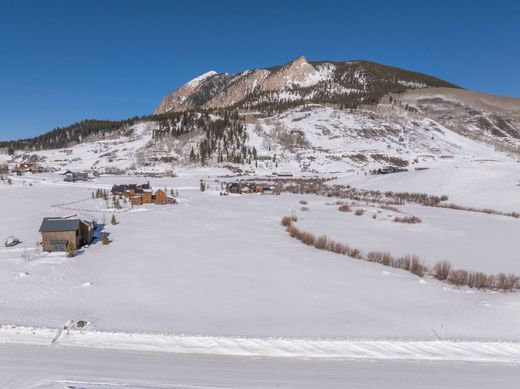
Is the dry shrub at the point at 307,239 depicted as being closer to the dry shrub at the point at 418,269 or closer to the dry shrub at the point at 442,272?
the dry shrub at the point at 418,269

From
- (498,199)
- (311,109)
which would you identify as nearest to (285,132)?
(311,109)

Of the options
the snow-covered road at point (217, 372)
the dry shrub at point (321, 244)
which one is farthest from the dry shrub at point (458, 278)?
the snow-covered road at point (217, 372)

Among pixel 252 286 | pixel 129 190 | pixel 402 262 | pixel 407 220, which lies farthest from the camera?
pixel 129 190

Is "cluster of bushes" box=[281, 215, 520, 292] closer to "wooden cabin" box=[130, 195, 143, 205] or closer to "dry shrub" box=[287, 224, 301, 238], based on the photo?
"dry shrub" box=[287, 224, 301, 238]

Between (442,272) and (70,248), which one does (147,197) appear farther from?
(442,272)

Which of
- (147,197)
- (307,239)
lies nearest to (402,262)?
(307,239)

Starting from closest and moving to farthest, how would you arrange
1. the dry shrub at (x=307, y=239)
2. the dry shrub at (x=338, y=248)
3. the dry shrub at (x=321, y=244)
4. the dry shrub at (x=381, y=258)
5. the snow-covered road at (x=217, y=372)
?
1. the snow-covered road at (x=217, y=372)
2. the dry shrub at (x=381, y=258)
3. the dry shrub at (x=338, y=248)
4. the dry shrub at (x=321, y=244)
5. the dry shrub at (x=307, y=239)

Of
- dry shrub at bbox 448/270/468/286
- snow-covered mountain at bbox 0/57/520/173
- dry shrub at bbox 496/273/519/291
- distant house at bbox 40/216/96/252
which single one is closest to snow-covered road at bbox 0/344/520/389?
dry shrub at bbox 448/270/468/286
